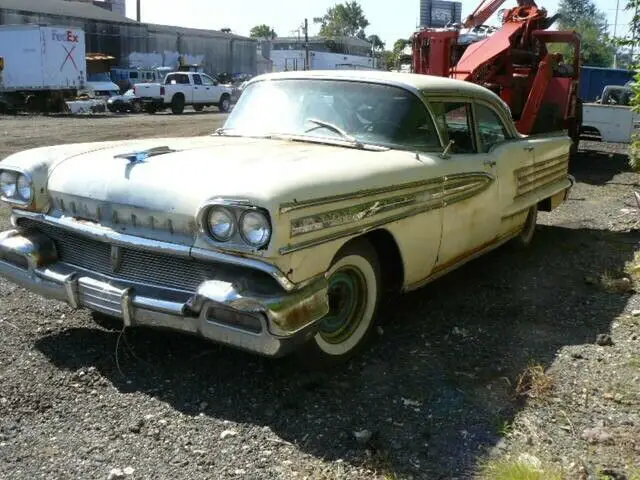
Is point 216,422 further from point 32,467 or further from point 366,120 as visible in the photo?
point 366,120

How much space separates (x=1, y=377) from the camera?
11.8 feet

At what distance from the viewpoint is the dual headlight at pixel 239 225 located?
304cm

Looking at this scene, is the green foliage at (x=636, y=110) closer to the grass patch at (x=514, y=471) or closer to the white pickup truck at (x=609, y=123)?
the white pickup truck at (x=609, y=123)

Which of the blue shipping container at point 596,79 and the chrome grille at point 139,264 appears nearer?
the chrome grille at point 139,264

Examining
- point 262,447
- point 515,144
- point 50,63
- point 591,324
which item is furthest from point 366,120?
point 50,63

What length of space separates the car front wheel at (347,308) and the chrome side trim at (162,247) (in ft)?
1.47

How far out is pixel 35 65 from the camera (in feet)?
88.5

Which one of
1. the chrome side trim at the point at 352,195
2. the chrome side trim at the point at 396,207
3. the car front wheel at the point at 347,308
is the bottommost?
the car front wheel at the point at 347,308

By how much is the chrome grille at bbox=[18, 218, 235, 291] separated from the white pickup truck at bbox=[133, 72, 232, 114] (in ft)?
84.1

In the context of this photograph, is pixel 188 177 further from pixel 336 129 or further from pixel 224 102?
pixel 224 102

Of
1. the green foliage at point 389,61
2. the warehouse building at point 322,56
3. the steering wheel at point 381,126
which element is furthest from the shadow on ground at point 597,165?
the warehouse building at point 322,56

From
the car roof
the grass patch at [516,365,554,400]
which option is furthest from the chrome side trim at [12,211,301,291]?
the car roof

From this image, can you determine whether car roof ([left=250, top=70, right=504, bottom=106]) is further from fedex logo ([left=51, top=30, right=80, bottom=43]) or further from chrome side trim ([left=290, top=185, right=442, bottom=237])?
fedex logo ([left=51, top=30, right=80, bottom=43])

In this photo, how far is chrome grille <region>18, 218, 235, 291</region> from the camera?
3307 mm
